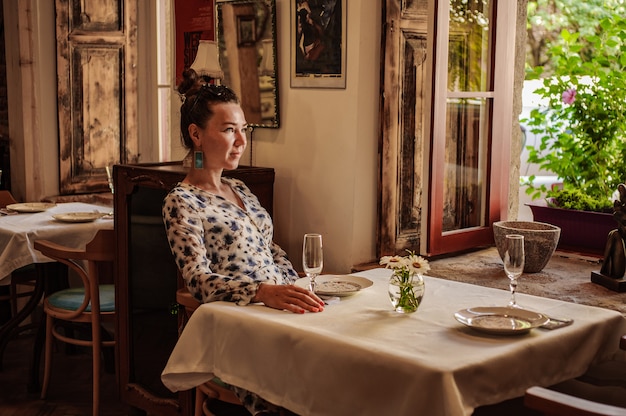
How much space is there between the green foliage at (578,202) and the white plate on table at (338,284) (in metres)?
→ 1.30

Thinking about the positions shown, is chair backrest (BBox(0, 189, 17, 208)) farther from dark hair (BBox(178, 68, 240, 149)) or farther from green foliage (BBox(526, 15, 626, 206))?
green foliage (BBox(526, 15, 626, 206))

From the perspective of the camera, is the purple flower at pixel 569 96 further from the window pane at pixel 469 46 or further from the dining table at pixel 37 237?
the dining table at pixel 37 237

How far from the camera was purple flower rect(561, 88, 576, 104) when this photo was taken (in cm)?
411

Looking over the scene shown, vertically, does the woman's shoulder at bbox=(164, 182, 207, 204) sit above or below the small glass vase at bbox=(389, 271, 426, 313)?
above

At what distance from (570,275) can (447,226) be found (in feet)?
2.02

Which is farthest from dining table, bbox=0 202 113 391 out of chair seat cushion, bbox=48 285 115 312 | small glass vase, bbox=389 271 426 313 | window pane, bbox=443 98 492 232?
small glass vase, bbox=389 271 426 313

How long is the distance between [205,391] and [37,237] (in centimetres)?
192

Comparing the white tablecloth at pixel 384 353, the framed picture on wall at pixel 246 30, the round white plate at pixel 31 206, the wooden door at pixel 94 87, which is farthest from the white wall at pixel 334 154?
the wooden door at pixel 94 87

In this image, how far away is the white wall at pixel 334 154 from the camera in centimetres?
360

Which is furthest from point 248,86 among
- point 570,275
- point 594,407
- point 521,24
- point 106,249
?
point 594,407

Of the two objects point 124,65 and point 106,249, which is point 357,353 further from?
point 124,65

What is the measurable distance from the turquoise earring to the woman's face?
0.01m

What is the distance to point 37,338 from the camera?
4.71 m

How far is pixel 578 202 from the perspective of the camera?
385cm
